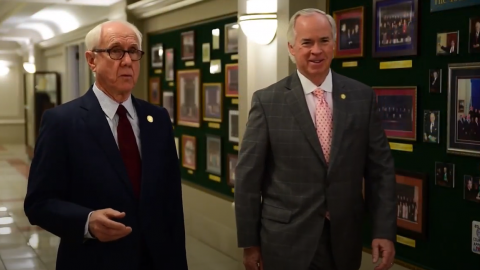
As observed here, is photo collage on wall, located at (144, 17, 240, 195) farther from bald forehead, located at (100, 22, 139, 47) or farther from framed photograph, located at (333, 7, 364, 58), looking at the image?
bald forehead, located at (100, 22, 139, 47)

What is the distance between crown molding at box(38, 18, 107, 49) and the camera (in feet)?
41.8

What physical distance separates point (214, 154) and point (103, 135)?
5.48 metres

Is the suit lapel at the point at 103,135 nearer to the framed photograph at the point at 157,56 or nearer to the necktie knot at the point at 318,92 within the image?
the necktie knot at the point at 318,92

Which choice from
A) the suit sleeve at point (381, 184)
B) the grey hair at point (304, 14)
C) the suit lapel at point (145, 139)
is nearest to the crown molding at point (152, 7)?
the grey hair at point (304, 14)

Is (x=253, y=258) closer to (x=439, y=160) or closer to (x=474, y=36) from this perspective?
(x=439, y=160)

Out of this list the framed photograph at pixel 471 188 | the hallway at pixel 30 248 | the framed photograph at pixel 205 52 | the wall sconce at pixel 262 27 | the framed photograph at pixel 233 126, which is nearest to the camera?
the framed photograph at pixel 471 188

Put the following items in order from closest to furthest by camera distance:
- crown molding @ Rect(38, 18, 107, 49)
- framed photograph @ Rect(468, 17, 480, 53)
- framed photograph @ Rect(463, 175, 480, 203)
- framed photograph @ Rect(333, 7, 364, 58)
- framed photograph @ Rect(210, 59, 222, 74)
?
framed photograph @ Rect(468, 17, 480, 53), framed photograph @ Rect(463, 175, 480, 203), framed photograph @ Rect(333, 7, 364, 58), framed photograph @ Rect(210, 59, 222, 74), crown molding @ Rect(38, 18, 107, 49)

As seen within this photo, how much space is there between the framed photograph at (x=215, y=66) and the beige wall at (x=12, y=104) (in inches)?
684

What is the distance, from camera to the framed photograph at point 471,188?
384 centimetres

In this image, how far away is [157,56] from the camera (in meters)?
9.30

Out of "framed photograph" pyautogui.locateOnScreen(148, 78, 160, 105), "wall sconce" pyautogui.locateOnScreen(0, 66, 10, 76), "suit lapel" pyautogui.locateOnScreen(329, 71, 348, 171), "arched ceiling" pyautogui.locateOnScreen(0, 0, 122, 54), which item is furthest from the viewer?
"wall sconce" pyautogui.locateOnScreen(0, 66, 10, 76)

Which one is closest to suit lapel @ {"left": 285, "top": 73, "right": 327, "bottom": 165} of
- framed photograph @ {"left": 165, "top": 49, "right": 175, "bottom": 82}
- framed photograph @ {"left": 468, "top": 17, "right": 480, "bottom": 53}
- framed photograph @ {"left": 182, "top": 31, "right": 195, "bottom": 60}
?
framed photograph @ {"left": 468, "top": 17, "right": 480, "bottom": 53}

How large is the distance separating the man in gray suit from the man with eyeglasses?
509 millimetres

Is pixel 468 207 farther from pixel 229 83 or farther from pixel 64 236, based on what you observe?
pixel 229 83
